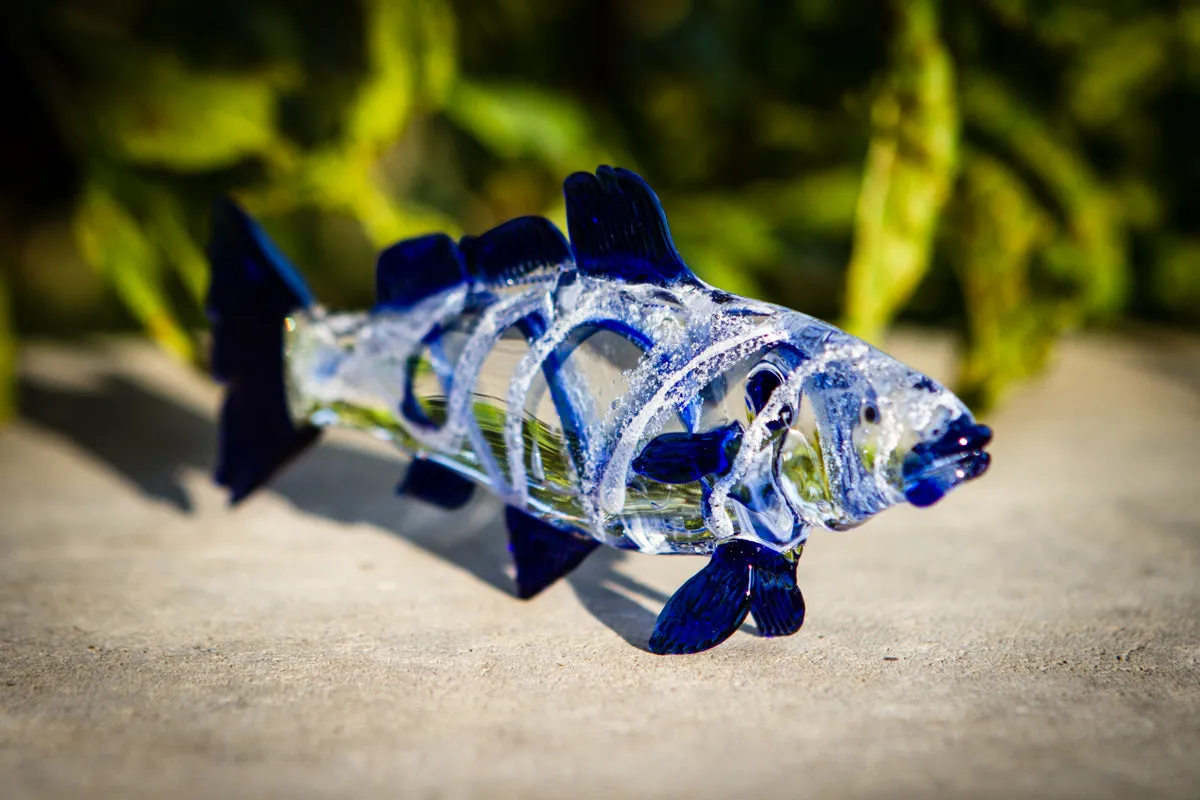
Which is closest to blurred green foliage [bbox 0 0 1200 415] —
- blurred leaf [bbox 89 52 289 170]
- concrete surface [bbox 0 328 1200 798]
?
blurred leaf [bbox 89 52 289 170]

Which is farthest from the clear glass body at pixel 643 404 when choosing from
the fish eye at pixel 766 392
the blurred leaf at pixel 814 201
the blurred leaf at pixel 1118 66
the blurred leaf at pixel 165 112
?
the blurred leaf at pixel 1118 66

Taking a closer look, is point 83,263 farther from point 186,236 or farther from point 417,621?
point 417,621

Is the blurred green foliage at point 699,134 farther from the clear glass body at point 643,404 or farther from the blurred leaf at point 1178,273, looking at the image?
the clear glass body at point 643,404

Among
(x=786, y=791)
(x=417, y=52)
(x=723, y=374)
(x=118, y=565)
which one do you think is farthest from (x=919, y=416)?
(x=417, y=52)

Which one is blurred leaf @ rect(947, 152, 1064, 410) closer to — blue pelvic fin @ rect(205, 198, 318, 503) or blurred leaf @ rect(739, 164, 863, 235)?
blurred leaf @ rect(739, 164, 863, 235)

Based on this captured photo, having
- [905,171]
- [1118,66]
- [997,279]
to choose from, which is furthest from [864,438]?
[1118,66]

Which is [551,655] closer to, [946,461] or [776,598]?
[776,598]
